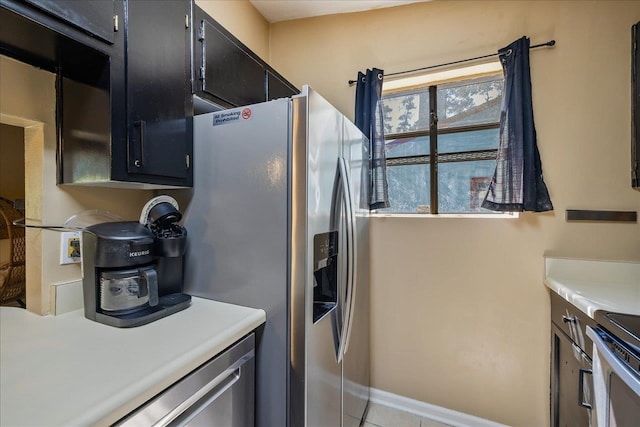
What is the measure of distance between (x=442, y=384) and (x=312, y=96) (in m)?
1.99

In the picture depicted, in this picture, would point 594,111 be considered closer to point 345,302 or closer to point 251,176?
point 345,302

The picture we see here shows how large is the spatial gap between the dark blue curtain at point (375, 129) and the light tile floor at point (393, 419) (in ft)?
4.68

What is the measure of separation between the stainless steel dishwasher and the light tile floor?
119 centimetres

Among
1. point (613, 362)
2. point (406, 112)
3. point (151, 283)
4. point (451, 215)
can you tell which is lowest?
point (613, 362)

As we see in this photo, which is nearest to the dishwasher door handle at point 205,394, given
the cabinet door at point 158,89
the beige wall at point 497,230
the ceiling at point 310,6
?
the cabinet door at point 158,89

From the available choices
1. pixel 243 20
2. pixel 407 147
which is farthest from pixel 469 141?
pixel 243 20

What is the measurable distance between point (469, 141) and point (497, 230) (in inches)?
25.3

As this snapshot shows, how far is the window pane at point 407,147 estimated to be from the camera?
203 centimetres

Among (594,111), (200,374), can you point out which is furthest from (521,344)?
(200,374)

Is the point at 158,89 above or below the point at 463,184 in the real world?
above

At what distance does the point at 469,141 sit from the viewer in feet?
Result: 6.30

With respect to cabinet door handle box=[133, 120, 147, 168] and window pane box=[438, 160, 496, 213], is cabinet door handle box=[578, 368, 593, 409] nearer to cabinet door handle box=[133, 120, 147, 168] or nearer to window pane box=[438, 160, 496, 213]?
window pane box=[438, 160, 496, 213]

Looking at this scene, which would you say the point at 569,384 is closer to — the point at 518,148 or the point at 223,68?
the point at 518,148

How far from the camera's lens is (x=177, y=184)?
1168 millimetres
